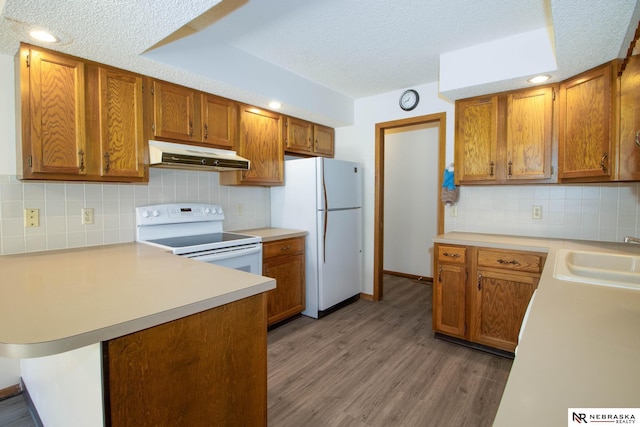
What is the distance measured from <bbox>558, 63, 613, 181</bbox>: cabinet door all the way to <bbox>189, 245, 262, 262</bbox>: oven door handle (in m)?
2.47

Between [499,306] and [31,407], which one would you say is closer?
[31,407]

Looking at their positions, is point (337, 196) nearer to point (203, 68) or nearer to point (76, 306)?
point (203, 68)

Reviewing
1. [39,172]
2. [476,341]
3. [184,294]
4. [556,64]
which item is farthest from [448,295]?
[39,172]

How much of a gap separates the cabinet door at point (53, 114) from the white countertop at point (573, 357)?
242cm

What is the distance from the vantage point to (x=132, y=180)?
228cm

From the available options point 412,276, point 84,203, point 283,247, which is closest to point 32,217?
point 84,203

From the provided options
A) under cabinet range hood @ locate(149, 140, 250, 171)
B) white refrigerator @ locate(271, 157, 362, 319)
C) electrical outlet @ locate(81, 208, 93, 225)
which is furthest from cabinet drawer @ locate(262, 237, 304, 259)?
electrical outlet @ locate(81, 208, 93, 225)

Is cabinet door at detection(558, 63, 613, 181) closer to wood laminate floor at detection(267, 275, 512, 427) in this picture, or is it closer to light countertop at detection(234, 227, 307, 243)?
wood laminate floor at detection(267, 275, 512, 427)

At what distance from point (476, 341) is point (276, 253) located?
6.05 ft

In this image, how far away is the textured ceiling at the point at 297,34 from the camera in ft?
5.13

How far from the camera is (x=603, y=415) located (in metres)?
0.51

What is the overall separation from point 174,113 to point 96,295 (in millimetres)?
1727

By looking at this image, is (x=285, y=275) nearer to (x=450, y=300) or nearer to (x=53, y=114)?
(x=450, y=300)

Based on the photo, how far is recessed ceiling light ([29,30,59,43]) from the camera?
1692 mm
